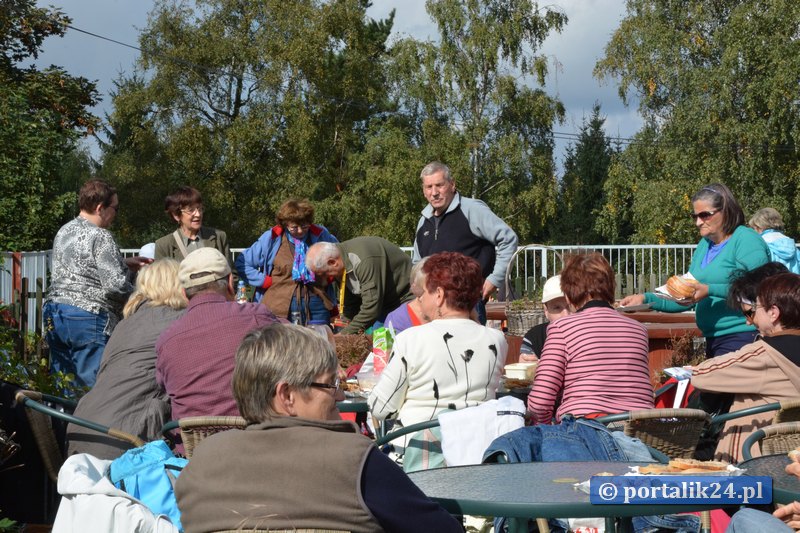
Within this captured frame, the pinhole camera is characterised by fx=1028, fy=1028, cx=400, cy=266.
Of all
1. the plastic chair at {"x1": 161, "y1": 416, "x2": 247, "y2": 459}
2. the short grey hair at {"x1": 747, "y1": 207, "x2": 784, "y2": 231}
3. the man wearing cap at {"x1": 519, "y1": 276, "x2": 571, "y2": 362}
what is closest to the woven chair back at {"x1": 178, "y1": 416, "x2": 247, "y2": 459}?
the plastic chair at {"x1": 161, "y1": 416, "x2": 247, "y2": 459}

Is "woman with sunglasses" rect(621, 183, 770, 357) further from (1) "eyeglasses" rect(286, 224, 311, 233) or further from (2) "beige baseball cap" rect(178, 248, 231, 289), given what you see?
(1) "eyeglasses" rect(286, 224, 311, 233)

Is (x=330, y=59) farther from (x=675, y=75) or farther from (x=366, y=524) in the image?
(x=366, y=524)

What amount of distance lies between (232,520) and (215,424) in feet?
4.17

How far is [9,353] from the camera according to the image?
4.92 m

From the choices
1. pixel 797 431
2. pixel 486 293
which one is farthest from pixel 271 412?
pixel 486 293

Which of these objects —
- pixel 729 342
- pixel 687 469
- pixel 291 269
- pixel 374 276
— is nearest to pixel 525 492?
pixel 687 469

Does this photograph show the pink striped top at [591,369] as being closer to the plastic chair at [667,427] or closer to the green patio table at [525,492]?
the plastic chair at [667,427]

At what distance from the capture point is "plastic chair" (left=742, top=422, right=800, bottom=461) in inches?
134

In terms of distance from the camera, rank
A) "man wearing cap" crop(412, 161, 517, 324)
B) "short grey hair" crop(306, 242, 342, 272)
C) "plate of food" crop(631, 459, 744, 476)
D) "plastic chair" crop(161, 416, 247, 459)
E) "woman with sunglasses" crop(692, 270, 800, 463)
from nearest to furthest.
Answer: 1. "plate of food" crop(631, 459, 744, 476)
2. "plastic chair" crop(161, 416, 247, 459)
3. "woman with sunglasses" crop(692, 270, 800, 463)
4. "man wearing cap" crop(412, 161, 517, 324)
5. "short grey hair" crop(306, 242, 342, 272)

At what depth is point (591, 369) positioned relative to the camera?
3.88 metres

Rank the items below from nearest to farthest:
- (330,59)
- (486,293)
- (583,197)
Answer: (486,293) → (330,59) → (583,197)

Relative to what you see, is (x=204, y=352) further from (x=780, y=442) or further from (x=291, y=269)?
(x=291, y=269)

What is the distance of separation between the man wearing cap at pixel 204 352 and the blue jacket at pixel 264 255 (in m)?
3.41

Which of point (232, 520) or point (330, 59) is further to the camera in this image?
point (330, 59)
